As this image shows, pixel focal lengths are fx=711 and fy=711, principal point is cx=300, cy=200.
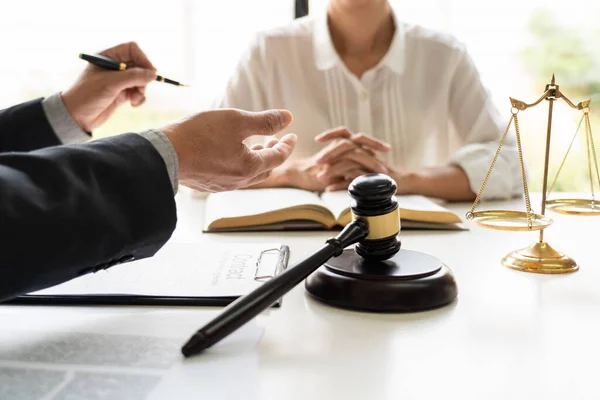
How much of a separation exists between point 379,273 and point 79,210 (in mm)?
322

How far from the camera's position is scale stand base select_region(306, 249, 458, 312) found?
0.77 metres

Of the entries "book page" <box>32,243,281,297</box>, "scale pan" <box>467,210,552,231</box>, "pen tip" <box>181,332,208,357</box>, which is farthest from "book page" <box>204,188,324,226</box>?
"pen tip" <box>181,332,208,357</box>

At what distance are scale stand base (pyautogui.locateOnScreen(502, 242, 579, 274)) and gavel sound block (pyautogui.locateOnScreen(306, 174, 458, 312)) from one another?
18 cm

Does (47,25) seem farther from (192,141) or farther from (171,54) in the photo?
(192,141)

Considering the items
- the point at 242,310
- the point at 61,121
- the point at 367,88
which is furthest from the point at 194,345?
the point at 367,88

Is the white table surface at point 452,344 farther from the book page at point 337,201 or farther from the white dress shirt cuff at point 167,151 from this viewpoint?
the book page at point 337,201

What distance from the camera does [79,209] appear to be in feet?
2.23

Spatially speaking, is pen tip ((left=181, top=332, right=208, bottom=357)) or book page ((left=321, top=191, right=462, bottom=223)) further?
book page ((left=321, top=191, right=462, bottom=223))

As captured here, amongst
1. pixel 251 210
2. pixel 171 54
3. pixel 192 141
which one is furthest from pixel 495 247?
pixel 171 54

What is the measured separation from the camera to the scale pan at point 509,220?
892 millimetres

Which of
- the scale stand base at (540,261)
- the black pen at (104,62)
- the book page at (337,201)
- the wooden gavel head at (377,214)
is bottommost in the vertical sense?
the book page at (337,201)

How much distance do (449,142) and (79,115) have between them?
1148mm

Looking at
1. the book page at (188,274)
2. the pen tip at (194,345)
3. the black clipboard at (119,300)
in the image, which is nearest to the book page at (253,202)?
the book page at (188,274)

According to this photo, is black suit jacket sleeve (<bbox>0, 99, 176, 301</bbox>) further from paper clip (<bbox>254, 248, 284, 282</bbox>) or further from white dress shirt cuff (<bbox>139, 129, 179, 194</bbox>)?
paper clip (<bbox>254, 248, 284, 282</bbox>)
